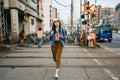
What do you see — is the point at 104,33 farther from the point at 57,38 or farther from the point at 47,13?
the point at 47,13

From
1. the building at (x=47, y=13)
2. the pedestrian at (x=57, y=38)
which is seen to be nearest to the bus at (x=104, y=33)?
the pedestrian at (x=57, y=38)

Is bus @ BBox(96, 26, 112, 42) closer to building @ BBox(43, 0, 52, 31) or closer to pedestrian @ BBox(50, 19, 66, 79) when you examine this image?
pedestrian @ BBox(50, 19, 66, 79)

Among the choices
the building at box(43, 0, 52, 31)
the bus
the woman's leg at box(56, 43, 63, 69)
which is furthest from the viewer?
the building at box(43, 0, 52, 31)

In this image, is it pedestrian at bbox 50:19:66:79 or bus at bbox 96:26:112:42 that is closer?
pedestrian at bbox 50:19:66:79

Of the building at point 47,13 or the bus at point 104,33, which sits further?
the building at point 47,13

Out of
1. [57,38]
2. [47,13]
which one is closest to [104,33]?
[57,38]

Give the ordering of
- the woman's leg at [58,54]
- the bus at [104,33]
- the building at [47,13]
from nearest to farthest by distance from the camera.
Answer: the woman's leg at [58,54], the bus at [104,33], the building at [47,13]

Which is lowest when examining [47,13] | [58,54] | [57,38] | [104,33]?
[58,54]

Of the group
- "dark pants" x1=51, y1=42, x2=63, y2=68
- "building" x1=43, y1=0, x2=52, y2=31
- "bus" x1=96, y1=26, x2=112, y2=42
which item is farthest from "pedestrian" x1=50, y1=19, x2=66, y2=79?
"building" x1=43, y1=0, x2=52, y2=31

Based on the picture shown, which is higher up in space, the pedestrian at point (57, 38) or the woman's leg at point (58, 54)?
the pedestrian at point (57, 38)

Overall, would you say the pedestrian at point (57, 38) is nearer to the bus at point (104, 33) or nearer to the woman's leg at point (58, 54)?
the woman's leg at point (58, 54)

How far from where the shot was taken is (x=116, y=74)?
690cm

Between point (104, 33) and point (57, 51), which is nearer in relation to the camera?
point (57, 51)

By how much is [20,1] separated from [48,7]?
54.6 m
